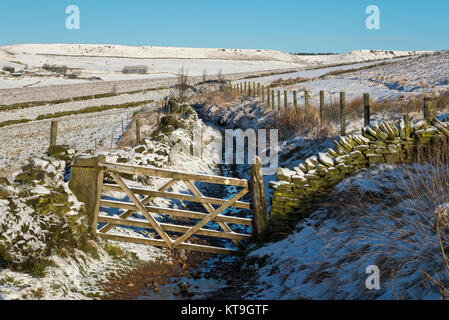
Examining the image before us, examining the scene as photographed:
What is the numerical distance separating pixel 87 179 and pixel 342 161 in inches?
182

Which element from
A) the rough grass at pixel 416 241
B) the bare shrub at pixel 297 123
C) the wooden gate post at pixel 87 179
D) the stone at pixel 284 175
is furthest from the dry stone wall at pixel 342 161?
the bare shrub at pixel 297 123

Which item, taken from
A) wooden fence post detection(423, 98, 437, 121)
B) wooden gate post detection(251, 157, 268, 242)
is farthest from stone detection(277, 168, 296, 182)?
wooden fence post detection(423, 98, 437, 121)

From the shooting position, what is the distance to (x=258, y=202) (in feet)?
23.2

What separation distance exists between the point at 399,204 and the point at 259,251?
7.73ft

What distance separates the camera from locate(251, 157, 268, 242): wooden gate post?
7000mm

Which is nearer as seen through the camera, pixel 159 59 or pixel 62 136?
pixel 62 136

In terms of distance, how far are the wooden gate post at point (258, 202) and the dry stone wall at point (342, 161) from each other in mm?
165

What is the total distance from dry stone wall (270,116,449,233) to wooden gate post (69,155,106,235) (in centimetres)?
312

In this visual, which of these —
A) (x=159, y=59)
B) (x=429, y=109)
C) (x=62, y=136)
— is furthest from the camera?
(x=159, y=59)

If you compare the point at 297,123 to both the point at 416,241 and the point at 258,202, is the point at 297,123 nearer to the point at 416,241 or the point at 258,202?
the point at 258,202

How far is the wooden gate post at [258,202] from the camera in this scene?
7000 millimetres

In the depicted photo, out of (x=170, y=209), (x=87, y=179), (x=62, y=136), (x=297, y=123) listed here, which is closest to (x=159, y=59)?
(x=62, y=136)

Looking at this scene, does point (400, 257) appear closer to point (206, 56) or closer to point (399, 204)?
point (399, 204)

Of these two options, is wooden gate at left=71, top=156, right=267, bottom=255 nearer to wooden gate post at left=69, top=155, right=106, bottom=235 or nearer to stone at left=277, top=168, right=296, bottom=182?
wooden gate post at left=69, top=155, right=106, bottom=235
